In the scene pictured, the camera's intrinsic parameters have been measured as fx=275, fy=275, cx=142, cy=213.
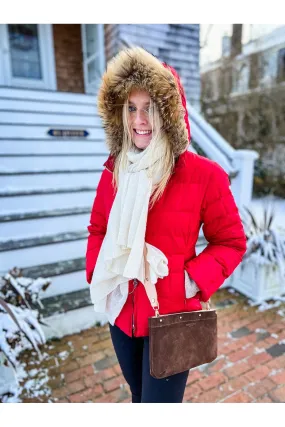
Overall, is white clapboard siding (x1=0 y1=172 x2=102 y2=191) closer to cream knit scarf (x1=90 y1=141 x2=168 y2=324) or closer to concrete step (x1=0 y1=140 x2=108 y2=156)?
concrete step (x1=0 y1=140 x2=108 y2=156)

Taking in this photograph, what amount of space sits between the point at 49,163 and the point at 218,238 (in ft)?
8.17

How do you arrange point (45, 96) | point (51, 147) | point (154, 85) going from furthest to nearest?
point (45, 96)
point (51, 147)
point (154, 85)

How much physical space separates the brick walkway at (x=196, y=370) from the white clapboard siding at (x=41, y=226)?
92 centimetres

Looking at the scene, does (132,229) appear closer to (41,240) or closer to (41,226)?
(41,240)

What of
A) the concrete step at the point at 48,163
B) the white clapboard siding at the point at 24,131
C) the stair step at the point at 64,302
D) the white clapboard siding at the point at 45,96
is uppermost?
the white clapboard siding at the point at 45,96

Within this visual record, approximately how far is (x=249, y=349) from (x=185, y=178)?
A: 166 cm

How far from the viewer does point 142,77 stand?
0.97 meters

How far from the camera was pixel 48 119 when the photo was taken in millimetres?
3412

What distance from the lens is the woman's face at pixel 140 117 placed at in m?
1.02

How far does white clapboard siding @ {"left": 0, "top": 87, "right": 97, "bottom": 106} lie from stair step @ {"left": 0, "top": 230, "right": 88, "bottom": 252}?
6.87ft

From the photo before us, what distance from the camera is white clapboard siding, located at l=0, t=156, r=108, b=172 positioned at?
2875mm

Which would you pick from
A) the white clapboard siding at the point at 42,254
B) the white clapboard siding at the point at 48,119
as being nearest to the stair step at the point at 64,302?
the white clapboard siding at the point at 42,254

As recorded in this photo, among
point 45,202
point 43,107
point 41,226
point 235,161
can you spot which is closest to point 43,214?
point 41,226

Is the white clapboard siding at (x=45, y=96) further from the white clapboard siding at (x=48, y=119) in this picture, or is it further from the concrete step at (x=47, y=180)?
the concrete step at (x=47, y=180)
